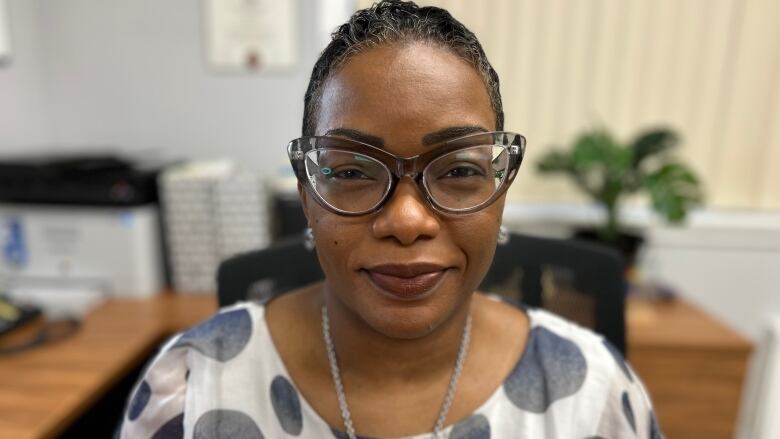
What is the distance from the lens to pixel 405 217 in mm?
525

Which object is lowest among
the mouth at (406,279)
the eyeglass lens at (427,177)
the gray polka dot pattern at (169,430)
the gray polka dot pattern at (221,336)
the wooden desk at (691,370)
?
the wooden desk at (691,370)

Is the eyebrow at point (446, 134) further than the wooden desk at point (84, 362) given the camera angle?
No

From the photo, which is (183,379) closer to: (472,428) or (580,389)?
(472,428)

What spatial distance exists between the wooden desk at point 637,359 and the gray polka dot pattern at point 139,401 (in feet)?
1.61

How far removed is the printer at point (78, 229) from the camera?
157cm

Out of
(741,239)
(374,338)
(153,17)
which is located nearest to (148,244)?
(153,17)

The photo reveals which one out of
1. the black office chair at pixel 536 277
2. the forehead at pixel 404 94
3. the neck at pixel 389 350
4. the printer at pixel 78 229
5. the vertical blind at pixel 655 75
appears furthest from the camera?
the vertical blind at pixel 655 75

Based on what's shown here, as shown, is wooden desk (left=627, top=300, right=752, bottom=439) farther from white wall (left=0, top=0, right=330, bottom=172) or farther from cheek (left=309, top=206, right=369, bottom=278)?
white wall (left=0, top=0, right=330, bottom=172)

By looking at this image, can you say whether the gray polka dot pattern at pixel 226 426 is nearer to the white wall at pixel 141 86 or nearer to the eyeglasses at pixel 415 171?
the eyeglasses at pixel 415 171

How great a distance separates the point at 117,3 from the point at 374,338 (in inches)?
68.2

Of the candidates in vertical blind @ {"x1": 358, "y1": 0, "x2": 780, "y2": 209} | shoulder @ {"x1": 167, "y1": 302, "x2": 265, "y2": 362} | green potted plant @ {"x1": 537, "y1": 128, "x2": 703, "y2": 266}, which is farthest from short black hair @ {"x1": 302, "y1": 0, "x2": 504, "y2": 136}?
vertical blind @ {"x1": 358, "y1": 0, "x2": 780, "y2": 209}

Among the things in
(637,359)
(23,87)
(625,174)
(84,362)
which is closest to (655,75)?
(625,174)

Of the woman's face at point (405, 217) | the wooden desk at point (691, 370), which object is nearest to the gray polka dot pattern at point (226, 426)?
the woman's face at point (405, 217)

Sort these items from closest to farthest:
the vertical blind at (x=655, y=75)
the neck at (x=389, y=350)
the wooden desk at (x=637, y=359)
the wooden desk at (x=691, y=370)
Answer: the neck at (x=389, y=350), the wooden desk at (x=637, y=359), the wooden desk at (x=691, y=370), the vertical blind at (x=655, y=75)
